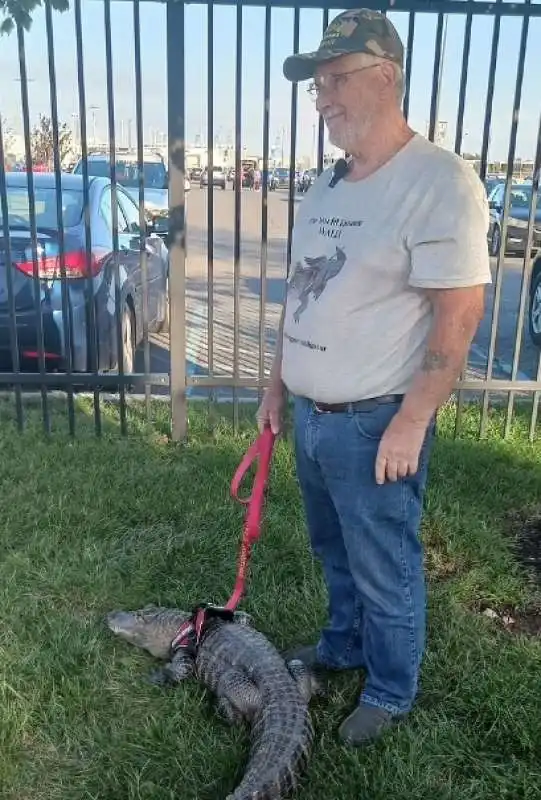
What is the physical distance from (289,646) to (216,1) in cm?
341

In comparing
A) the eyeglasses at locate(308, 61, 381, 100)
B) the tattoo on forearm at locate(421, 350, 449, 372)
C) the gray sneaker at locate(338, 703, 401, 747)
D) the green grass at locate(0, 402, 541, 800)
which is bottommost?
the green grass at locate(0, 402, 541, 800)

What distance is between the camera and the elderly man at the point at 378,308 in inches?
78.7

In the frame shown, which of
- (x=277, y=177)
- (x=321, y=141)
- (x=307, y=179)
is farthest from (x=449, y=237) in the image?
(x=277, y=177)

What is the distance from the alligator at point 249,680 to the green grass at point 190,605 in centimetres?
7

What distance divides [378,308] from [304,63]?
706 millimetres

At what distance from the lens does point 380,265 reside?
2.06m

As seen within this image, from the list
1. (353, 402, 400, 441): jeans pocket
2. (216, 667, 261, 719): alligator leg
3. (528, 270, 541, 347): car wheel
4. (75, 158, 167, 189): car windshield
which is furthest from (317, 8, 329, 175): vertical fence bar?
(75, 158, 167, 189): car windshield

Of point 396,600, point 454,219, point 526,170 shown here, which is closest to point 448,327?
point 454,219

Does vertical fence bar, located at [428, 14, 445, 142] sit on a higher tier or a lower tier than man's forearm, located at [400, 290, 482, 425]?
higher

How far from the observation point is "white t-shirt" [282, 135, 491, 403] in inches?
77.5

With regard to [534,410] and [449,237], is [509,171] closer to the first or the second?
[534,410]

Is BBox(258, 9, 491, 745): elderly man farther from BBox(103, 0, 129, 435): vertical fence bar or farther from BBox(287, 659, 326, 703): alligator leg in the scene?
BBox(103, 0, 129, 435): vertical fence bar

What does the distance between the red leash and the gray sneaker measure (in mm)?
586

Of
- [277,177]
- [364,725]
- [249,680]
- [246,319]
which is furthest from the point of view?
[277,177]
